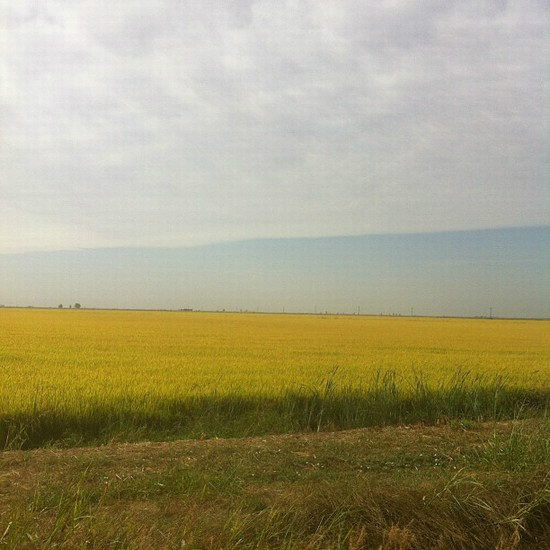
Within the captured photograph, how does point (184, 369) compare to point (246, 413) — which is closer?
point (246, 413)

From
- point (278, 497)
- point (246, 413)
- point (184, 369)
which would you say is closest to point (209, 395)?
point (246, 413)

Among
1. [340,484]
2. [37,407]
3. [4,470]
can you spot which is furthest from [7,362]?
[340,484]

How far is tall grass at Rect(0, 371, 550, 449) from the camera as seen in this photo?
29.4 ft

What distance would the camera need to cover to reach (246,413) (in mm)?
10406

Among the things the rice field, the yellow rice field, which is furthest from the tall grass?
the yellow rice field

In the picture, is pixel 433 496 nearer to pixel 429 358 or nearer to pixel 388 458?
pixel 388 458

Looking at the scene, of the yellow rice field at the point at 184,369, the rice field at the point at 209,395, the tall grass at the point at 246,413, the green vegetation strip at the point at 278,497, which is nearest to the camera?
the green vegetation strip at the point at 278,497

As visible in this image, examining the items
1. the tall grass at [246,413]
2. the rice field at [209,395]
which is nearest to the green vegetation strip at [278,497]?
the tall grass at [246,413]

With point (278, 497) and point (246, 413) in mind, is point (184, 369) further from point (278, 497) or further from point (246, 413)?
point (278, 497)

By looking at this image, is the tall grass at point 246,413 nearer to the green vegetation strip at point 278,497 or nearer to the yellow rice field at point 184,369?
the yellow rice field at point 184,369

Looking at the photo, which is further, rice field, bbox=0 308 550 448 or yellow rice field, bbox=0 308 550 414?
yellow rice field, bbox=0 308 550 414

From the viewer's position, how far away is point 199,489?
5379mm

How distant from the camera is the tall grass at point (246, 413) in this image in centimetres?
896

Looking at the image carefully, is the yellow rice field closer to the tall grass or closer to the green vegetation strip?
the tall grass
